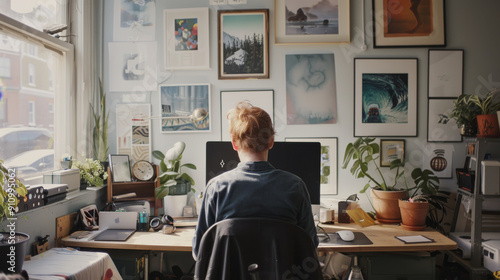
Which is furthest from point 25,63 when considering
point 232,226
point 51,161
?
point 232,226

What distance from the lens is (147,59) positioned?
2854mm

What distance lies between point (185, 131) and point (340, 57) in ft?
4.32

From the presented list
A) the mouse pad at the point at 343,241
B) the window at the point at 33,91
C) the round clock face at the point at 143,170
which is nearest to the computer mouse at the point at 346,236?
the mouse pad at the point at 343,241

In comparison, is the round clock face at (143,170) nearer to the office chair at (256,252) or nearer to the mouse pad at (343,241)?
the mouse pad at (343,241)

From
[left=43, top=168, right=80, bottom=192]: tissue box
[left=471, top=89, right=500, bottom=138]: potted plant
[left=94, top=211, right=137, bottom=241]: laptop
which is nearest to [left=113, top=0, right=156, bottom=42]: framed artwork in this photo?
[left=43, top=168, right=80, bottom=192]: tissue box

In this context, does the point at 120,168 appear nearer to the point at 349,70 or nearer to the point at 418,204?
the point at 349,70

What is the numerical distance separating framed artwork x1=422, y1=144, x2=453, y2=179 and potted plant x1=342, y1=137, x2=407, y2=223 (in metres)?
0.24

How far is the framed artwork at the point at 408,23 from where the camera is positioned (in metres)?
2.72

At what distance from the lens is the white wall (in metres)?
2.74

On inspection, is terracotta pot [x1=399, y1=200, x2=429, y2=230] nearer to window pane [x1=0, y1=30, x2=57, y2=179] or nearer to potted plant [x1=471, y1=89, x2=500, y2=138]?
potted plant [x1=471, y1=89, x2=500, y2=138]

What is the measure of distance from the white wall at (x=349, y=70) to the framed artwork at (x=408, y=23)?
0.17ft

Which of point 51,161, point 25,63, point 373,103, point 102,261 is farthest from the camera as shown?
point 373,103

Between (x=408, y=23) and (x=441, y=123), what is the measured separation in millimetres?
792

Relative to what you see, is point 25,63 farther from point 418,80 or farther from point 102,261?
point 418,80
